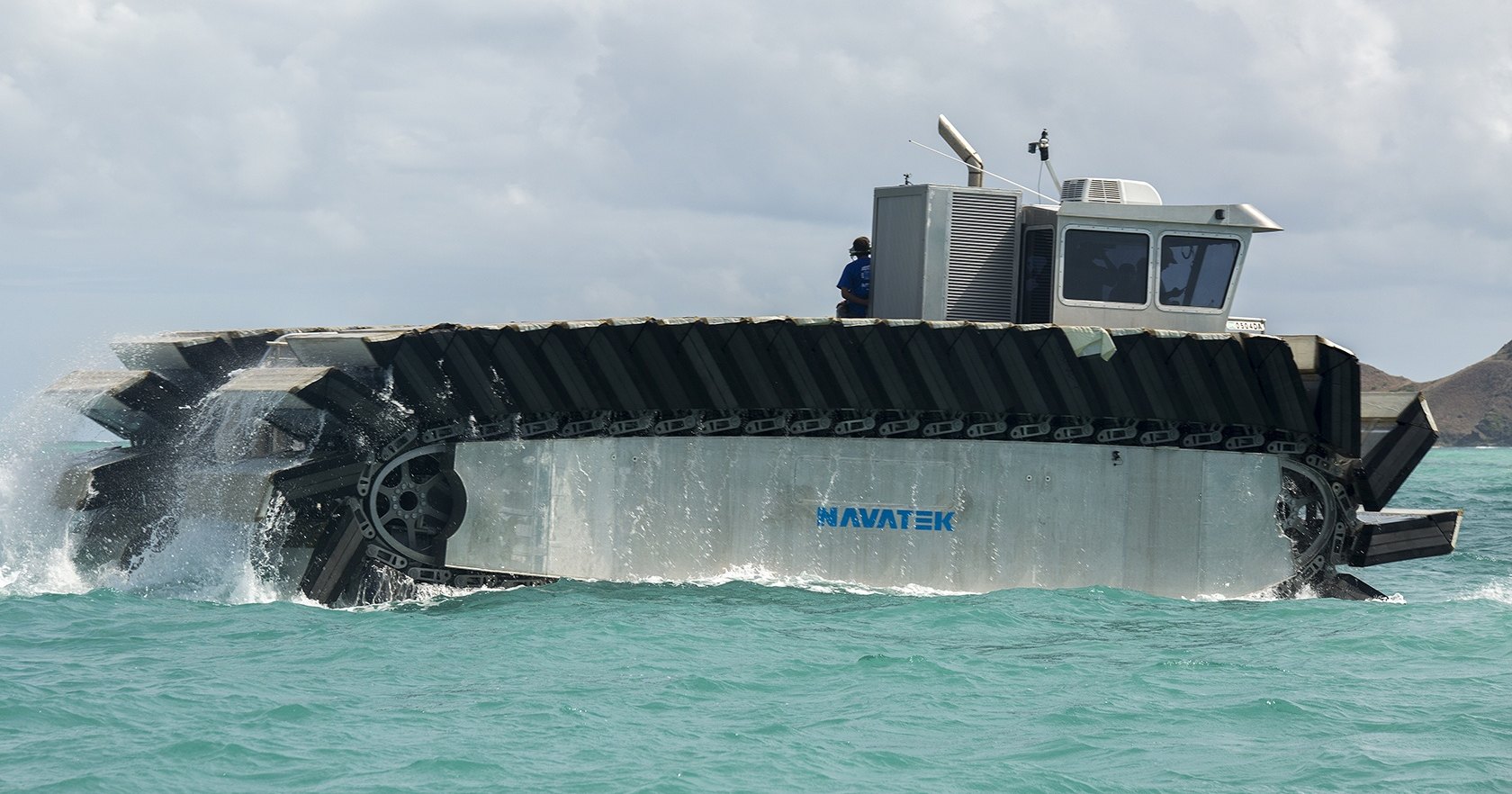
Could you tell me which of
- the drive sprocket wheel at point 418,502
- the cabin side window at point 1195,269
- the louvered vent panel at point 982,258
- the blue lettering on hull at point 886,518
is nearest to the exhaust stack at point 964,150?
the louvered vent panel at point 982,258

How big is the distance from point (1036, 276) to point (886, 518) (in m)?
3.48

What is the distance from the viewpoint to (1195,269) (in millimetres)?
17141

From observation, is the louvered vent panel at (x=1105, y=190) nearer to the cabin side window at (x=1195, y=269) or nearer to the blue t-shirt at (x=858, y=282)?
the cabin side window at (x=1195, y=269)

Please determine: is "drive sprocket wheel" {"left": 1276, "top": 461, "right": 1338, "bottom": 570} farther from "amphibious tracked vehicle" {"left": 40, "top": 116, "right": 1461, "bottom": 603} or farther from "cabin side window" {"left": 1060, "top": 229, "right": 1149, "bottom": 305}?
"cabin side window" {"left": 1060, "top": 229, "right": 1149, "bottom": 305}

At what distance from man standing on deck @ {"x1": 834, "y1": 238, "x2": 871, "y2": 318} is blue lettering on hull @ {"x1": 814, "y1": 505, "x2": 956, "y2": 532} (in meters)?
3.01

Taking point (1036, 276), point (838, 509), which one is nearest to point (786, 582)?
point (838, 509)

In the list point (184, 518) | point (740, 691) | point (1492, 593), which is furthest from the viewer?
point (1492, 593)

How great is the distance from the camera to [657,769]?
30.8ft

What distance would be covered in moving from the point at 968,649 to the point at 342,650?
17.8 ft

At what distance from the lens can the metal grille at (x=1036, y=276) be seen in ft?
56.1

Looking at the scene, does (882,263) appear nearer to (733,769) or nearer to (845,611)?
(845,611)

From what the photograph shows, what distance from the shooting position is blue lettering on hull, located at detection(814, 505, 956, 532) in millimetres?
15875

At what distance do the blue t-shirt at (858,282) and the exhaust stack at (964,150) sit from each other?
5.21 ft

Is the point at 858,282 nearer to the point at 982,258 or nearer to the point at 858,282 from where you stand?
the point at 858,282
